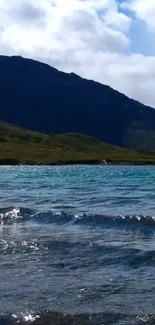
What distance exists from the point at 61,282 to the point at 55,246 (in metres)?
6.77

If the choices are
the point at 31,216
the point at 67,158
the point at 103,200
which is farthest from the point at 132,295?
the point at 67,158

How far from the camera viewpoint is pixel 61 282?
696 inches

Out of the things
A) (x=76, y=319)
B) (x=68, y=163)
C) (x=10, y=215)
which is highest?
(x=68, y=163)

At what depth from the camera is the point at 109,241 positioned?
25.6 metres

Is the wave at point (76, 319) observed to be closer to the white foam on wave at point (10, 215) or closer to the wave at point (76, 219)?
the wave at point (76, 219)

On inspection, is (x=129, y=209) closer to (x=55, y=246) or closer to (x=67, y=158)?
(x=55, y=246)

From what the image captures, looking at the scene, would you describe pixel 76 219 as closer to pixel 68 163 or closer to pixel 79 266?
pixel 79 266

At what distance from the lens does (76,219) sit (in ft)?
113

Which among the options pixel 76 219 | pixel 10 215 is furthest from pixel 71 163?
pixel 76 219

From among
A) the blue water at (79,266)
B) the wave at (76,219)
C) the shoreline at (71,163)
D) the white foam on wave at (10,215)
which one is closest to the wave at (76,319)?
the blue water at (79,266)

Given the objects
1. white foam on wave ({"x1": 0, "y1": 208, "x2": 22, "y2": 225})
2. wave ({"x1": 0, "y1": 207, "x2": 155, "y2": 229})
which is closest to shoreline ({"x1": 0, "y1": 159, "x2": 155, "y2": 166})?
white foam on wave ({"x1": 0, "y1": 208, "x2": 22, "y2": 225})

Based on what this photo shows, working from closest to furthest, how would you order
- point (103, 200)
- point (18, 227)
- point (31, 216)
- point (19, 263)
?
point (19, 263), point (18, 227), point (31, 216), point (103, 200)

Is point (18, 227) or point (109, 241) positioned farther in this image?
point (18, 227)

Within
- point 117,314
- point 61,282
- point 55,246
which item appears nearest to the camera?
point 117,314
